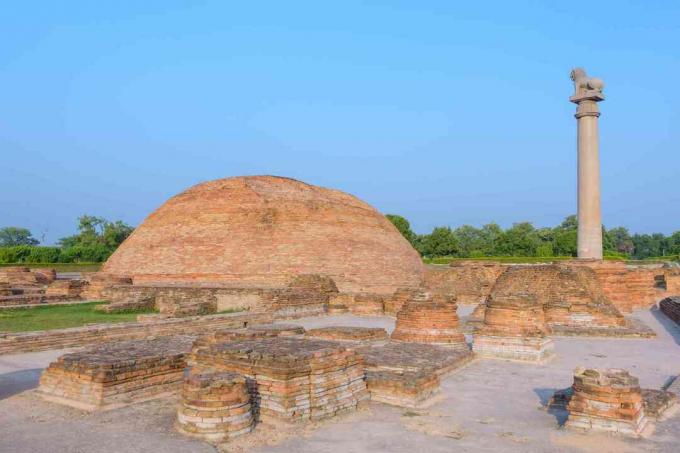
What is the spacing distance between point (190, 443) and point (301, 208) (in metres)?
17.3

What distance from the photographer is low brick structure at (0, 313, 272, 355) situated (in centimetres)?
827

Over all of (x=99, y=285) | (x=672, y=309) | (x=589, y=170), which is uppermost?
(x=589, y=170)

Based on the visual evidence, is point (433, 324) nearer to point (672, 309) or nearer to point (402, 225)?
point (672, 309)

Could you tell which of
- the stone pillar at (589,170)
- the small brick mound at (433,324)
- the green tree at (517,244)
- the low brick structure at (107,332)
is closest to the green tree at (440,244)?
the green tree at (517,244)

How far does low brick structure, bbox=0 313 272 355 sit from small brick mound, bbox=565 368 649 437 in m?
7.15

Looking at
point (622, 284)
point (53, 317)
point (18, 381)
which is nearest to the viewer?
point (18, 381)

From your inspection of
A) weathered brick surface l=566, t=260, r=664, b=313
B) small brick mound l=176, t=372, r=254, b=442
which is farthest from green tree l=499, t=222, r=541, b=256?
small brick mound l=176, t=372, r=254, b=442

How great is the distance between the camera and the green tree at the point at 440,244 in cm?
4850

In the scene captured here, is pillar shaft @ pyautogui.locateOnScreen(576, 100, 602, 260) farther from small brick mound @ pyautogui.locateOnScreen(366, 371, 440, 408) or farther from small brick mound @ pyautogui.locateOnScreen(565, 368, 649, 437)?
small brick mound @ pyautogui.locateOnScreen(565, 368, 649, 437)

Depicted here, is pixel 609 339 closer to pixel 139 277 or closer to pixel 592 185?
pixel 592 185

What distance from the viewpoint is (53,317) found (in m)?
11.9

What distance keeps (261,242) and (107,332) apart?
10.3m

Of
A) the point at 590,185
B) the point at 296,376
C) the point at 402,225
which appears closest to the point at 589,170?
the point at 590,185

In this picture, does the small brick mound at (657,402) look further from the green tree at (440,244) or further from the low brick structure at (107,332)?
the green tree at (440,244)
